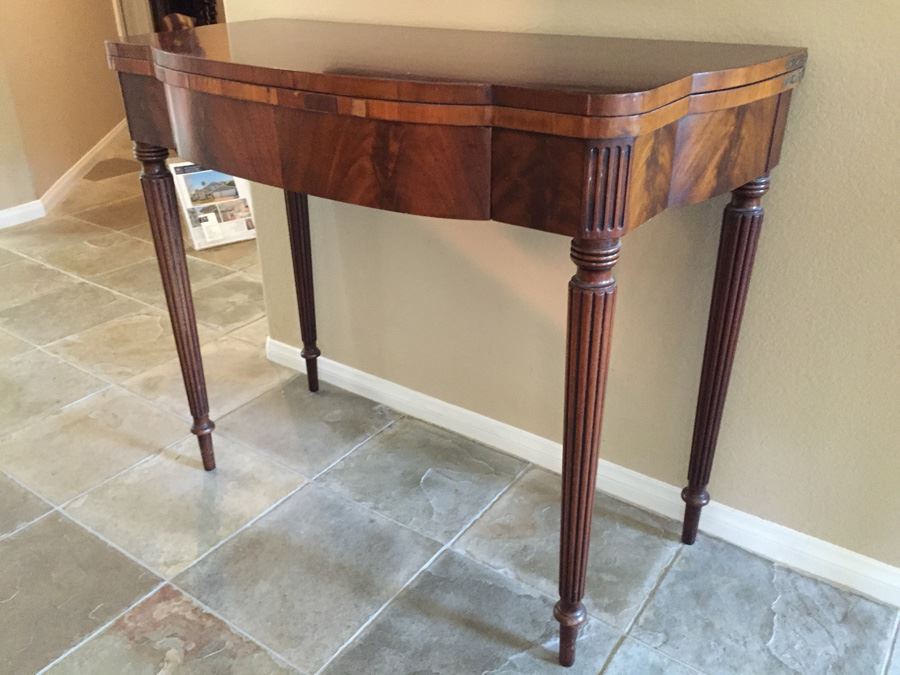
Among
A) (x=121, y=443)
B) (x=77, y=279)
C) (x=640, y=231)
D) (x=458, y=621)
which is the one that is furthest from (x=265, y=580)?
(x=77, y=279)

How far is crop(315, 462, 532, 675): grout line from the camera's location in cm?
116

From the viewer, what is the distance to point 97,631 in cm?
120

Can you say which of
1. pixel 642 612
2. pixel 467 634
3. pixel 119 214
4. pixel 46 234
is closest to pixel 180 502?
pixel 467 634

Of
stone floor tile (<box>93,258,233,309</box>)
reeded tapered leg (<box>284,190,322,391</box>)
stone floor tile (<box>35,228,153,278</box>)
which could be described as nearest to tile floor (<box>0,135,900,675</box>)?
reeded tapered leg (<box>284,190,322,391</box>)

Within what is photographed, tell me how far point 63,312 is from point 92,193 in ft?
4.30

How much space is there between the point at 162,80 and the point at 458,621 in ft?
3.09

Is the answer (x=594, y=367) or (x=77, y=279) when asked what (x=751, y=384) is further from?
(x=77, y=279)

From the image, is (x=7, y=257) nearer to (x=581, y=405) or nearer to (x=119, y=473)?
(x=119, y=473)

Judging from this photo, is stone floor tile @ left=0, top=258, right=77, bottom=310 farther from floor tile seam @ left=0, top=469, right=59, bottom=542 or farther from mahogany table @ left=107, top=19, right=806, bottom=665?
mahogany table @ left=107, top=19, right=806, bottom=665

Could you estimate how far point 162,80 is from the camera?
3.57 ft

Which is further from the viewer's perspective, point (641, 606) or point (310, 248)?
point (310, 248)

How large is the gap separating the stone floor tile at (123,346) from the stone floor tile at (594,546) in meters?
1.09

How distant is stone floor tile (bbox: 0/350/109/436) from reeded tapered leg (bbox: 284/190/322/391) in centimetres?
55

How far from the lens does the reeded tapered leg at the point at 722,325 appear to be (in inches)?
42.6
